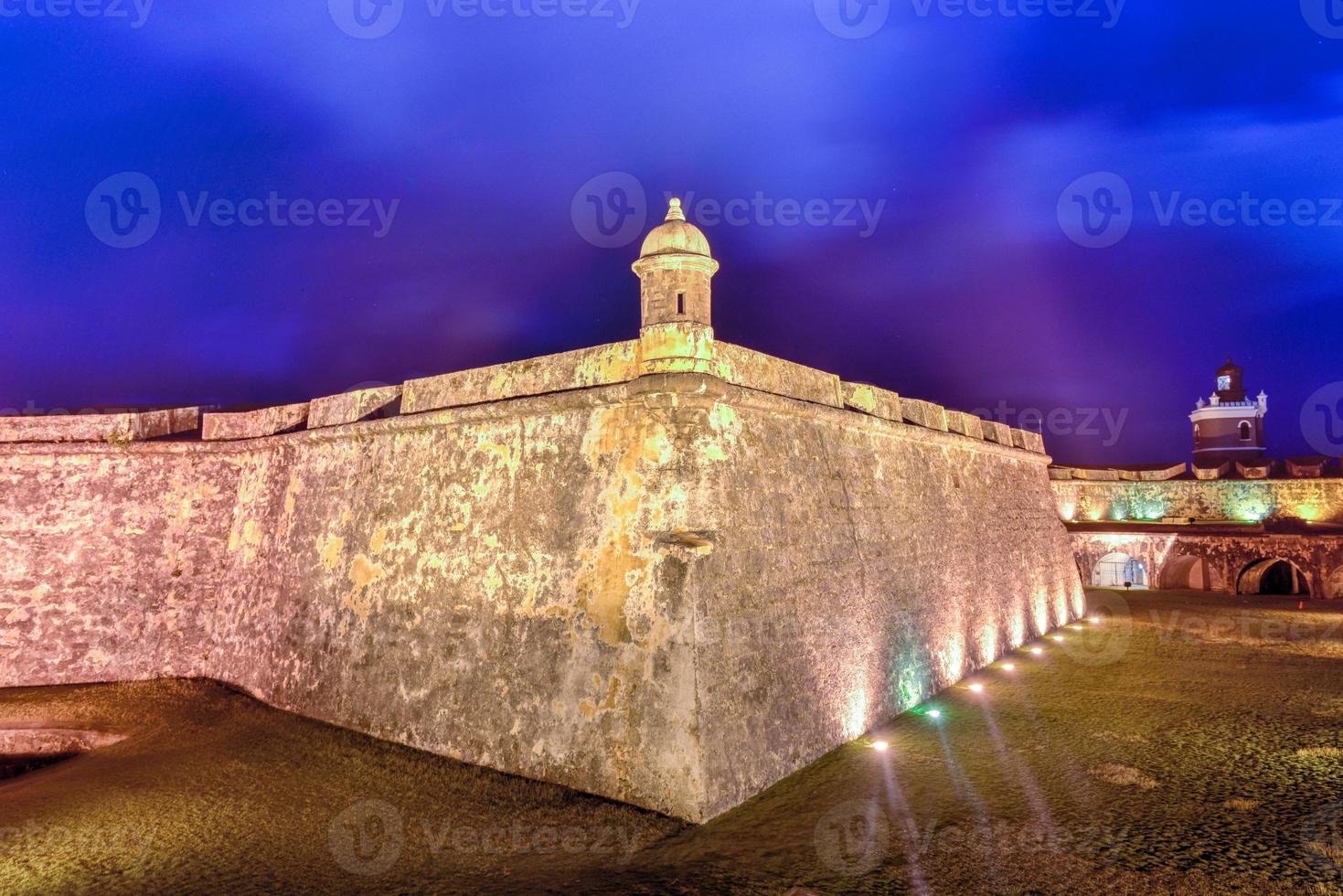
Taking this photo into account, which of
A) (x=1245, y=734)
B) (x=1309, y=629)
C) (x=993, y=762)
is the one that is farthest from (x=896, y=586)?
(x=1309, y=629)

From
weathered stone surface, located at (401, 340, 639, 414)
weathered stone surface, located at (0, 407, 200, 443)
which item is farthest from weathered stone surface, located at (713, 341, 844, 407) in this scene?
weathered stone surface, located at (0, 407, 200, 443)

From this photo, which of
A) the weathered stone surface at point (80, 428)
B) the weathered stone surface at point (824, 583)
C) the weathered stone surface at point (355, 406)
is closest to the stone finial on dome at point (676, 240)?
the weathered stone surface at point (824, 583)

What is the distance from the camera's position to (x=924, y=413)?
12.4m

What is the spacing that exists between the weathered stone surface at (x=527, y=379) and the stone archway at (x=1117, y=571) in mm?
24799

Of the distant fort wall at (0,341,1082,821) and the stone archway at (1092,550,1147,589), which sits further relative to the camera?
the stone archway at (1092,550,1147,589)

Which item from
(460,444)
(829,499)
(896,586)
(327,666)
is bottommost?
(327,666)

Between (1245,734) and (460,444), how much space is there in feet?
33.3

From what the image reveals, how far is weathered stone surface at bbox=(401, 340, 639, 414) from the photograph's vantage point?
768 centimetres

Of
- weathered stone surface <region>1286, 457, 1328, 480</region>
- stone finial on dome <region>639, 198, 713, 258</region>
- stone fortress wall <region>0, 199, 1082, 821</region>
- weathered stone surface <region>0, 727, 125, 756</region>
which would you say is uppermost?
Answer: stone finial on dome <region>639, 198, 713, 258</region>

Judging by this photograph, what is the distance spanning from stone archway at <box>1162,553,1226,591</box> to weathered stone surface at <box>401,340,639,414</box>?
80.6ft

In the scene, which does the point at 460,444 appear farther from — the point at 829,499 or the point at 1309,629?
the point at 1309,629

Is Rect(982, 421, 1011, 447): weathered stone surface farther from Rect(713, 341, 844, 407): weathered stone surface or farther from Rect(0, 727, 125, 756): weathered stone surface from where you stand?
Rect(0, 727, 125, 756): weathered stone surface

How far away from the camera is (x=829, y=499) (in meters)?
9.01

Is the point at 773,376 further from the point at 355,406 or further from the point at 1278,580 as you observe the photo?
the point at 1278,580
